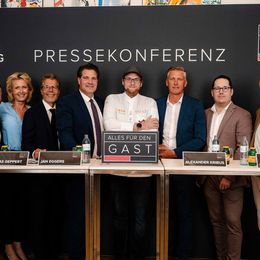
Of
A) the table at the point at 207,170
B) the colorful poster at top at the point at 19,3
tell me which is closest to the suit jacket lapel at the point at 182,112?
the table at the point at 207,170

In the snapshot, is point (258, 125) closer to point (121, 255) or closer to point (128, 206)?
point (128, 206)

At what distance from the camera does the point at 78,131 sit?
3.01 metres

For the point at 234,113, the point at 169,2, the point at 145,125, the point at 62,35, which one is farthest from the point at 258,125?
the point at 62,35

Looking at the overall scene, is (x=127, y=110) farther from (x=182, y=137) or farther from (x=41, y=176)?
(x=41, y=176)

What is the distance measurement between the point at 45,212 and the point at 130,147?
1119 millimetres

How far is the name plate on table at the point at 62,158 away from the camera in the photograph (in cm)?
253

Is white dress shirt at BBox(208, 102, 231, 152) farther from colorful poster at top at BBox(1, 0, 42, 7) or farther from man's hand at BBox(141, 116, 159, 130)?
colorful poster at top at BBox(1, 0, 42, 7)

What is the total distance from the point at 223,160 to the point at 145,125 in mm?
761

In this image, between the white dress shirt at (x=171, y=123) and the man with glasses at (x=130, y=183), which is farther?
the white dress shirt at (x=171, y=123)

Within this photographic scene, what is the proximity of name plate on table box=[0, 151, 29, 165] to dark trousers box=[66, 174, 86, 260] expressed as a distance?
545mm

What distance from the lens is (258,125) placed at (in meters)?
3.01

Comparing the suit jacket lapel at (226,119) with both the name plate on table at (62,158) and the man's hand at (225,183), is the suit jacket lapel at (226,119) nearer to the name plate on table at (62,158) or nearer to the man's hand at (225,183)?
the man's hand at (225,183)

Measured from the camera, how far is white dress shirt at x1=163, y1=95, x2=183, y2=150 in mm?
3137

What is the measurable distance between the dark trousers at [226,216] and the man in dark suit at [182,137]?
206 mm
